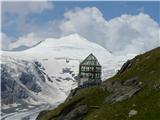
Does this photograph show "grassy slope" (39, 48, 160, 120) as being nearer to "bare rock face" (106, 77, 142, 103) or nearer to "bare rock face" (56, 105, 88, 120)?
"bare rock face" (106, 77, 142, 103)

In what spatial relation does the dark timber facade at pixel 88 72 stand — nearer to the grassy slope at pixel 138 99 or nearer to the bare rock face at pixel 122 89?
the grassy slope at pixel 138 99

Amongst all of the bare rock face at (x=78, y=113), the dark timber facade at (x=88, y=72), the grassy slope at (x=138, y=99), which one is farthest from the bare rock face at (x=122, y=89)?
the dark timber facade at (x=88, y=72)

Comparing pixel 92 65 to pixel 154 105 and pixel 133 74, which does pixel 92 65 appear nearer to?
pixel 133 74

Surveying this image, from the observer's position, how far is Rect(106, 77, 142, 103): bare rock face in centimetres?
7348

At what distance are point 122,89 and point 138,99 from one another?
452 inches

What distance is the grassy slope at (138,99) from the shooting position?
62922mm

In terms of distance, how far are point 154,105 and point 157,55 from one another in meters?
24.3

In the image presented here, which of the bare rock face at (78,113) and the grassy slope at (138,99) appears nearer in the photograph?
the grassy slope at (138,99)

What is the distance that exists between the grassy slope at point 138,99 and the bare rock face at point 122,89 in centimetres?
107

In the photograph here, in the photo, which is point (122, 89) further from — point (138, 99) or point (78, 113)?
point (138, 99)

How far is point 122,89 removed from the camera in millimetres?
79062

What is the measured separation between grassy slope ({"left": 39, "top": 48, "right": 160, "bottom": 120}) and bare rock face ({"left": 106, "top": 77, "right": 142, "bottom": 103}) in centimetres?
107

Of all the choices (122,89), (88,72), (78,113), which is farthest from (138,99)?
(88,72)

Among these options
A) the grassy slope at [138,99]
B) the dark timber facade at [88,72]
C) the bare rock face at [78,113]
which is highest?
the dark timber facade at [88,72]
